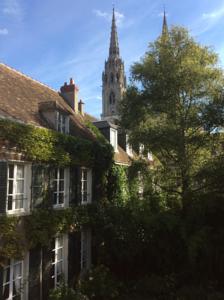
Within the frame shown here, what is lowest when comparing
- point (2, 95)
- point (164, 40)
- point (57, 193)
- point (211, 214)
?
point (211, 214)

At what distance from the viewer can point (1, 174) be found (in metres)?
8.73

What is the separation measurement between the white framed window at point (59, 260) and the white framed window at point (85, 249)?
138 centimetres

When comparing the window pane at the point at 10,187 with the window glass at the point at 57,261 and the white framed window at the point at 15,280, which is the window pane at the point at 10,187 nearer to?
Answer: the white framed window at the point at 15,280

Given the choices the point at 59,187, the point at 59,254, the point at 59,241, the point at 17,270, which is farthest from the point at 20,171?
the point at 59,254

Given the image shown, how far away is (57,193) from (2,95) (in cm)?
418

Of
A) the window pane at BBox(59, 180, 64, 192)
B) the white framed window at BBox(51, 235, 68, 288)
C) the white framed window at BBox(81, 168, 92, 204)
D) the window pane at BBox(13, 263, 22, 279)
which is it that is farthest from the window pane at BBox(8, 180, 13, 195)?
the white framed window at BBox(81, 168, 92, 204)

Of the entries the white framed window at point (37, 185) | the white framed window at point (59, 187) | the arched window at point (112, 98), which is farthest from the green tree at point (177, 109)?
the arched window at point (112, 98)

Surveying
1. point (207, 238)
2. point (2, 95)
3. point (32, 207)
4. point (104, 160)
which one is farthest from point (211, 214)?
point (2, 95)

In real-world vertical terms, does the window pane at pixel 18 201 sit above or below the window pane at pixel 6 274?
above

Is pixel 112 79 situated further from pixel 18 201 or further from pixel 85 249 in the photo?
pixel 18 201

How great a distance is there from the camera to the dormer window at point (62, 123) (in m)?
12.5

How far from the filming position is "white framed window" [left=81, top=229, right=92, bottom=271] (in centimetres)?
1291

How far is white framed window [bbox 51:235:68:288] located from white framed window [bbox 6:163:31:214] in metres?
2.33

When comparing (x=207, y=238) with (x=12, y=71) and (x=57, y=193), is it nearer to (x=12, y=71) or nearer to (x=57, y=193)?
(x=57, y=193)
